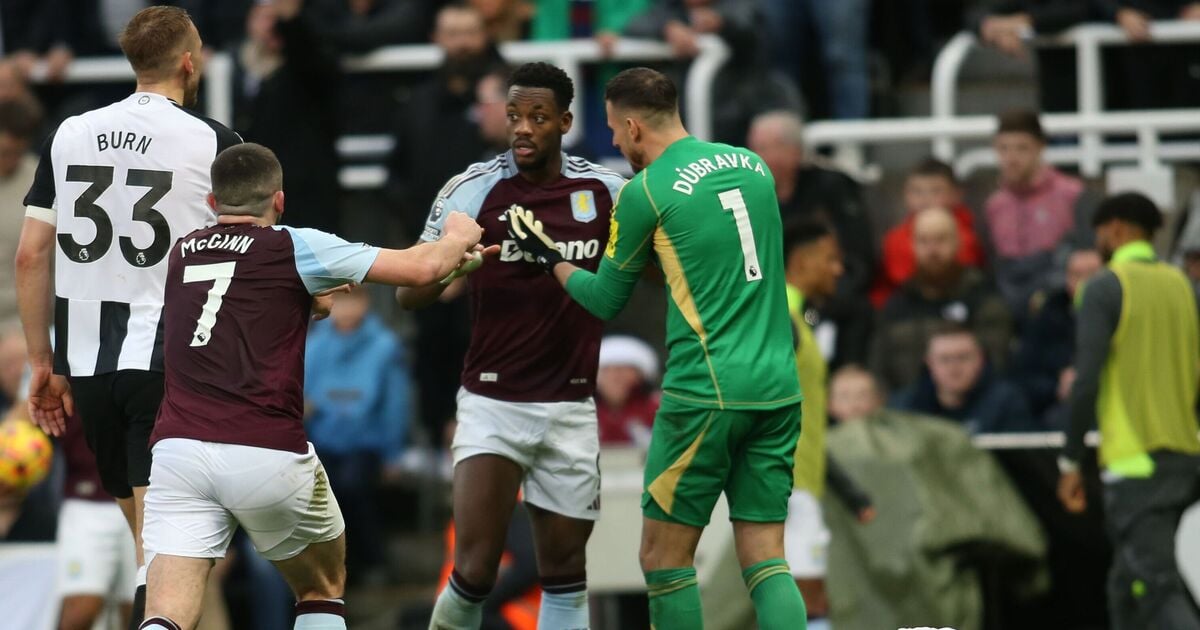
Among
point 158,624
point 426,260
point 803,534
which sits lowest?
point 803,534

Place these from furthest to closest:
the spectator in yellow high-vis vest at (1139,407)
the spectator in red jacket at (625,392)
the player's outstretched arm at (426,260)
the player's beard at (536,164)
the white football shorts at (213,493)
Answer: the spectator in red jacket at (625,392)
the spectator in yellow high-vis vest at (1139,407)
the player's beard at (536,164)
the player's outstretched arm at (426,260)
the white football shorts at (213,493)

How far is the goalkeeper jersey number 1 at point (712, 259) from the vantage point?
8.06 m

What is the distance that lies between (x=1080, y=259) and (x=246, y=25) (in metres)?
6.37

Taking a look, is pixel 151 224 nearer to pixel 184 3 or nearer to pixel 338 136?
pixel 338 136

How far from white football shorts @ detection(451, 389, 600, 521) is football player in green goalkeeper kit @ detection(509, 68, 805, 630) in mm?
471

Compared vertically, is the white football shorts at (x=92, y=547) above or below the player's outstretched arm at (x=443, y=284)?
below

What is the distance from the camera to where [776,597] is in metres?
8.13

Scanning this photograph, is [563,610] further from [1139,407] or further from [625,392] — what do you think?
[625,392]

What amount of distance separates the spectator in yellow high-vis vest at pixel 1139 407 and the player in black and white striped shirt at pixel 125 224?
4.94 meters

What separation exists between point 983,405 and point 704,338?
205 inches

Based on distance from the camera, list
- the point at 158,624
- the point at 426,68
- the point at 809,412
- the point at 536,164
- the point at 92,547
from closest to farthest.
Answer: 1. the point at 158,624
2. the point at 536,164
3. the point at 809,412
4. the point at 92,547
5. the point at 426,68

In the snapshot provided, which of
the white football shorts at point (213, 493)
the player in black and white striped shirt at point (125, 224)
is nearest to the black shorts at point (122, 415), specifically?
the player in black and white striped shirt at point (125, 224)

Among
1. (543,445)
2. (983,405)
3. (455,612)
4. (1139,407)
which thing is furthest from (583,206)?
(983,405)

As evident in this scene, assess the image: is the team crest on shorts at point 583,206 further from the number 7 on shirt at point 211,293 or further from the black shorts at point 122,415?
the black shorts at point 122,415
